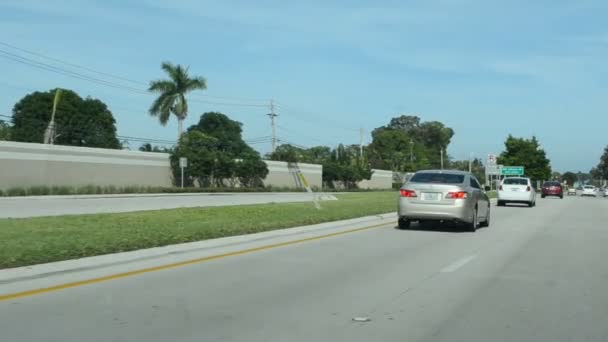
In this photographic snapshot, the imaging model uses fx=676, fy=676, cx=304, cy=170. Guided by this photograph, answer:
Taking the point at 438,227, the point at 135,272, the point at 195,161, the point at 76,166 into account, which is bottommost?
the point at 135,272

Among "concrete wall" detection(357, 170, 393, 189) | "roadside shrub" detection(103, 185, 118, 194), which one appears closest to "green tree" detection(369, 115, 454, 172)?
"concrete wall" detection(357, 170, 393, 189)

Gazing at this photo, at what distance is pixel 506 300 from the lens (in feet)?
28.0

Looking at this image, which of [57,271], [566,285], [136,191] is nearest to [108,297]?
[57,271]

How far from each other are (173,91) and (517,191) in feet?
133

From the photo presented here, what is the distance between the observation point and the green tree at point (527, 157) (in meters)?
102

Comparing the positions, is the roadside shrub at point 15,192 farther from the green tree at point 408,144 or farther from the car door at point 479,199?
the green tree at point 408,144

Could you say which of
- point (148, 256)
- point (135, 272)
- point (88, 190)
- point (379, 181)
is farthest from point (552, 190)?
point (135, 272)

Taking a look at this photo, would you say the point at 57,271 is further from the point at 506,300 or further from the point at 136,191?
the point at 136,191

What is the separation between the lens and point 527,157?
336ft

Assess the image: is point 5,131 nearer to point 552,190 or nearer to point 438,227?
point 552,190

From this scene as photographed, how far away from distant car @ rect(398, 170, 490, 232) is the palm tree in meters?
50.6

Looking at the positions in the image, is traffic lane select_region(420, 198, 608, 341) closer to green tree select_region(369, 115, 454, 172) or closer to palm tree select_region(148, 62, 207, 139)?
palm tree select_region(148, 62, 207, 139)

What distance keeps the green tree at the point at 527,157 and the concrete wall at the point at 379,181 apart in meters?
21.7

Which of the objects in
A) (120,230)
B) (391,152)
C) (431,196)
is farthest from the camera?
(391,152)
